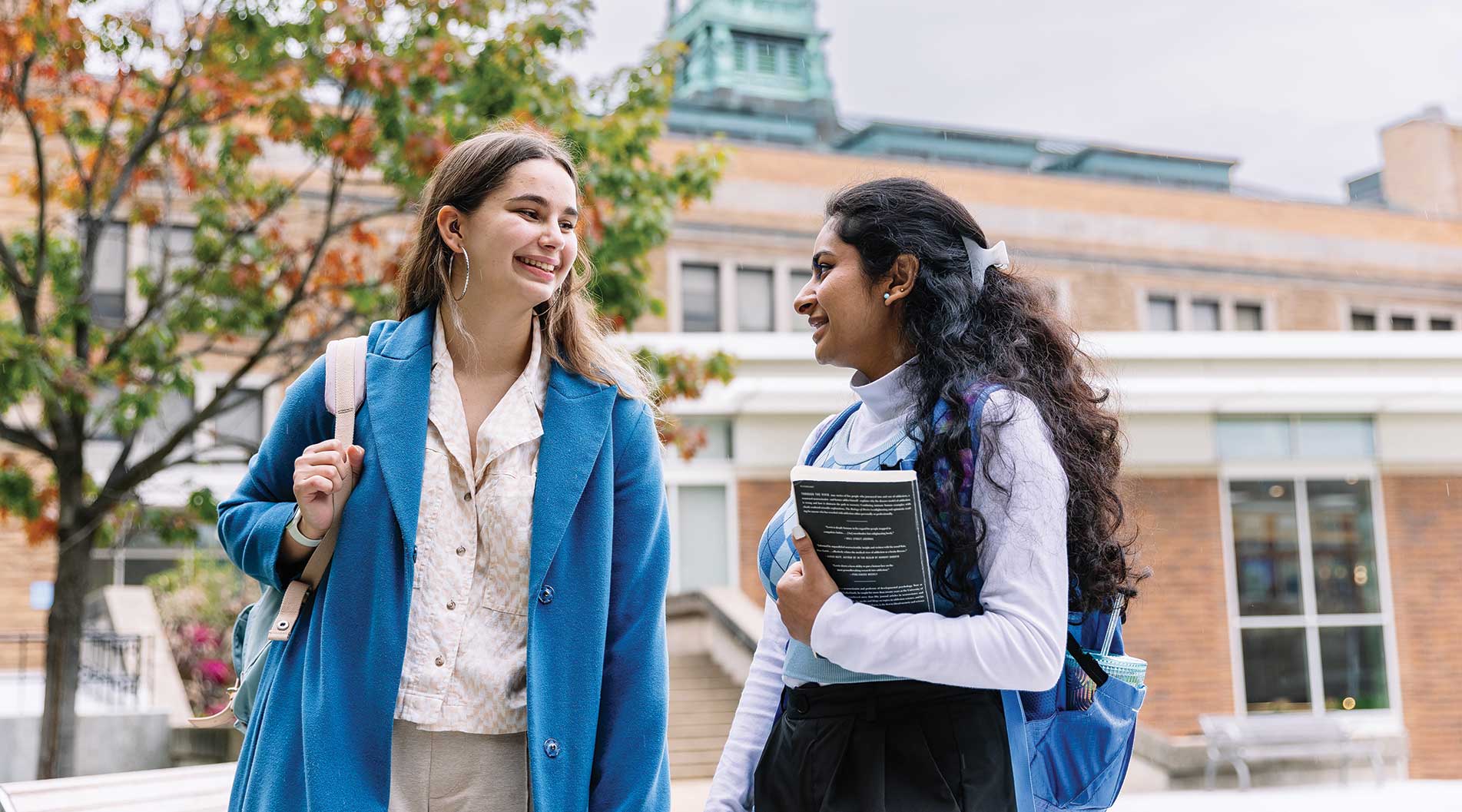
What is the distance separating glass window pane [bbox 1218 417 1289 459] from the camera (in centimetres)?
2111

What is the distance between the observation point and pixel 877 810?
217 centimetres

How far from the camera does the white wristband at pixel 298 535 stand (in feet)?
7.95

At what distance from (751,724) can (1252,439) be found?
20.3 meters

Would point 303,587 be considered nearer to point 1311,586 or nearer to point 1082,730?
point 1082,730

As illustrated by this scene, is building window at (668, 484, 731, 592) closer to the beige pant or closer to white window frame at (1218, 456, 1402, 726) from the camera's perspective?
white window frame at (1218, 456, 1402, 726)

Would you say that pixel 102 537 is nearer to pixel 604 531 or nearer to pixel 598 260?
pixel 598 260

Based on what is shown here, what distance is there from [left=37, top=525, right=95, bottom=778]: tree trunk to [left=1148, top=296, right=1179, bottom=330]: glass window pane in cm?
2314

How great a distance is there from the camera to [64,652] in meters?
8.66

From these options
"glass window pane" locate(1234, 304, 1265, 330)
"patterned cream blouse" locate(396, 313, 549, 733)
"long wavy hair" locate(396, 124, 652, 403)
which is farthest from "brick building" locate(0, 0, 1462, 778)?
"patterned cream blouse" locate(396, 313, 549, 733)

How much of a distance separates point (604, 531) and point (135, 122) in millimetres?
8952

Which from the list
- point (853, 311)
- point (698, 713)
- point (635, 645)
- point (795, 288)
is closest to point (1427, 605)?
point (795, 288)

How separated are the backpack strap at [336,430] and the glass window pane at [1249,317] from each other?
28548mm

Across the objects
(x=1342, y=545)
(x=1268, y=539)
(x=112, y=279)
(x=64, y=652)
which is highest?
(x=112, y=279)

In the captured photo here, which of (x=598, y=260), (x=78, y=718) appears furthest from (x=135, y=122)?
(x=78, y=718)
